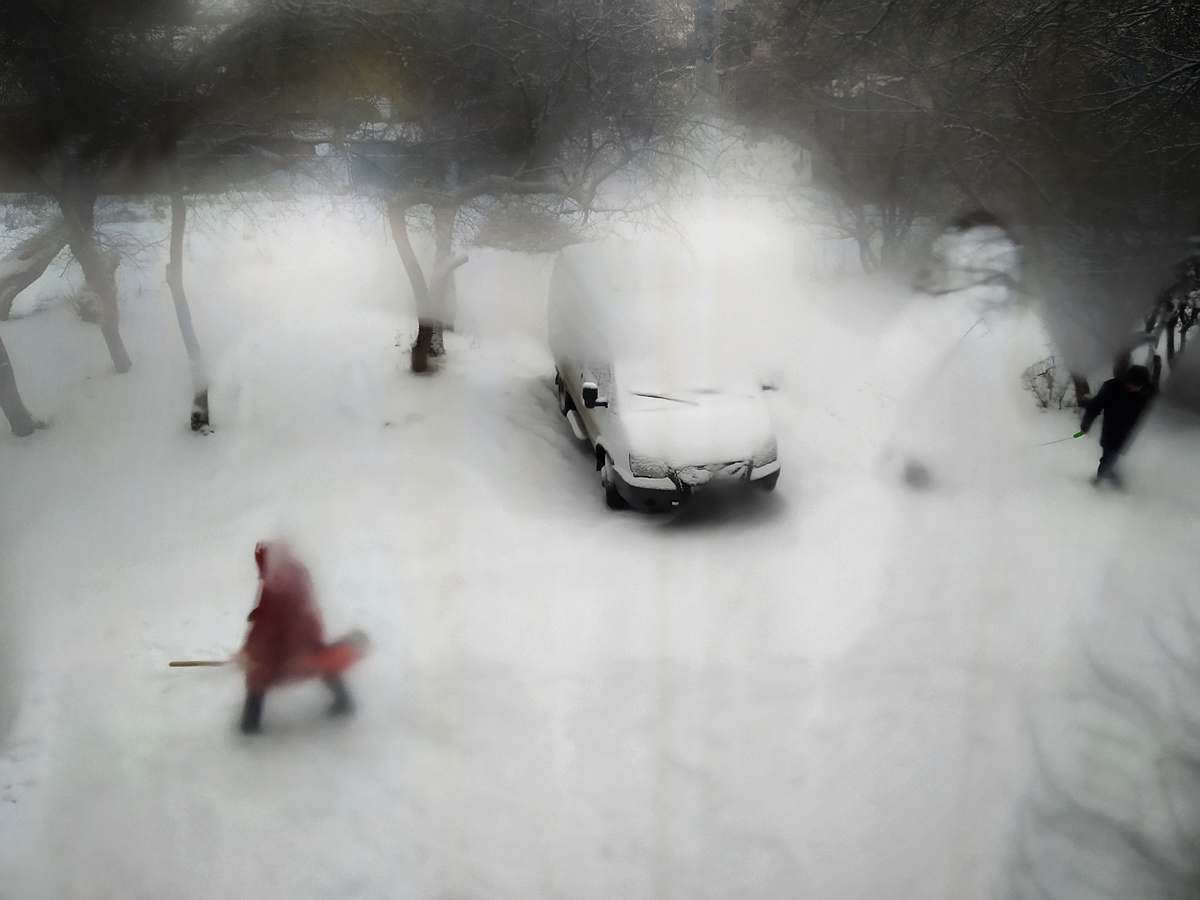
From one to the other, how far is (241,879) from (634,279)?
3380 millimetres

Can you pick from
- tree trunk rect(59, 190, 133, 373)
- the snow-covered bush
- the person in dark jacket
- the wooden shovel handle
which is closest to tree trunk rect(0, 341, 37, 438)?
tree trunk rect(59, 190, 133, 373)

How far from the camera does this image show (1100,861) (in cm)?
205

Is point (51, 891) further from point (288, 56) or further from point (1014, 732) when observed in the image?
point (288, 56)

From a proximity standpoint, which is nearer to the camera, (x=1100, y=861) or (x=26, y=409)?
(x=1100, y=861)

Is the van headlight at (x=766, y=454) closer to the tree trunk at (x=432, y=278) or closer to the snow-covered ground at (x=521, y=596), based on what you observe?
the snow-covered ground at (x=521, y=596)

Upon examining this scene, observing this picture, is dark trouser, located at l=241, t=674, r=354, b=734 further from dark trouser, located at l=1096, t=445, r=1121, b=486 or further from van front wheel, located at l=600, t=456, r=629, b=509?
dark trouser, located at l=1096, t=445, r=1121, b=486

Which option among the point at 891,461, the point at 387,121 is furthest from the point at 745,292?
the point at 387,121

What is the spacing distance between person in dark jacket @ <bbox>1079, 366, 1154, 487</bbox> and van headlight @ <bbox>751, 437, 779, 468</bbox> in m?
1.92

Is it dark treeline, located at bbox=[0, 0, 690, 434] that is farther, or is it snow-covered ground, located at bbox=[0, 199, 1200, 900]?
dark treeline, located at bbox=[0, 0, 690, 434]

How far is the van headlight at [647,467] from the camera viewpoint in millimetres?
3529

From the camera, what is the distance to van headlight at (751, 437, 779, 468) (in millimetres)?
3645

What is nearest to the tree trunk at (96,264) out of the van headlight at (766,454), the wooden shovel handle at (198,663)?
the wooden shovel handle at (198,663)

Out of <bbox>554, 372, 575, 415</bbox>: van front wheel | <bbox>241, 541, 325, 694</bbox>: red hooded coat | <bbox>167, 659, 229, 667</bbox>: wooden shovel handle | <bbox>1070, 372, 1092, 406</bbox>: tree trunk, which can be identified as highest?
<bbox>1070, 372, 1092, 406</bbox>: tree trunk

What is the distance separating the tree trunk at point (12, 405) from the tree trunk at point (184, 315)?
0.82 meters
